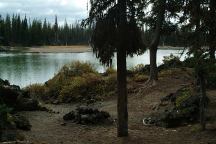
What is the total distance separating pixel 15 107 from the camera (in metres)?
Answer: 20.4

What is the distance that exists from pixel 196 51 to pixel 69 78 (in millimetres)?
16173

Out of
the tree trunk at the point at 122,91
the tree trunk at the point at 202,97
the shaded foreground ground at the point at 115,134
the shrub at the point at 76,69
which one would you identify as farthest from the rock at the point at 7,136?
the shrub at the point at 76,69

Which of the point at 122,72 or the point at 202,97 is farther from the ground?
the point at 122,72

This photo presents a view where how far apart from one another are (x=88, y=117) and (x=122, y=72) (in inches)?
147

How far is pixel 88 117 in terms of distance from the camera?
18031mm

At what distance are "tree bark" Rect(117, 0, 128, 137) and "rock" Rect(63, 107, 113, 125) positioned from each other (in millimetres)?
2966

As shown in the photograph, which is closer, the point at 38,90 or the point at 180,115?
the point at 180,115

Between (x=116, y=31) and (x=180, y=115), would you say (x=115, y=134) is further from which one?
(x=116, y=31)

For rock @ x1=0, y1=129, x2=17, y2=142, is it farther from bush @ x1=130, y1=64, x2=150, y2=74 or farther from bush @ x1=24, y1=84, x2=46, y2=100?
bush @ x1=130, y1=64, x2=150, y2=74

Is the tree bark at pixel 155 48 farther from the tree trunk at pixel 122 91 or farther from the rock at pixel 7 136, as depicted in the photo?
the rock at pixel 7 136

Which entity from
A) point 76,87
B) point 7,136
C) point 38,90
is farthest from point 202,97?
point 38,90

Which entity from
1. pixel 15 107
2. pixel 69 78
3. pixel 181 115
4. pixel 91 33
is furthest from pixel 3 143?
pixel 69 78

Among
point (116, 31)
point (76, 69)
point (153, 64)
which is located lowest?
point (76, 69)

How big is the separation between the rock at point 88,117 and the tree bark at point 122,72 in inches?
117
